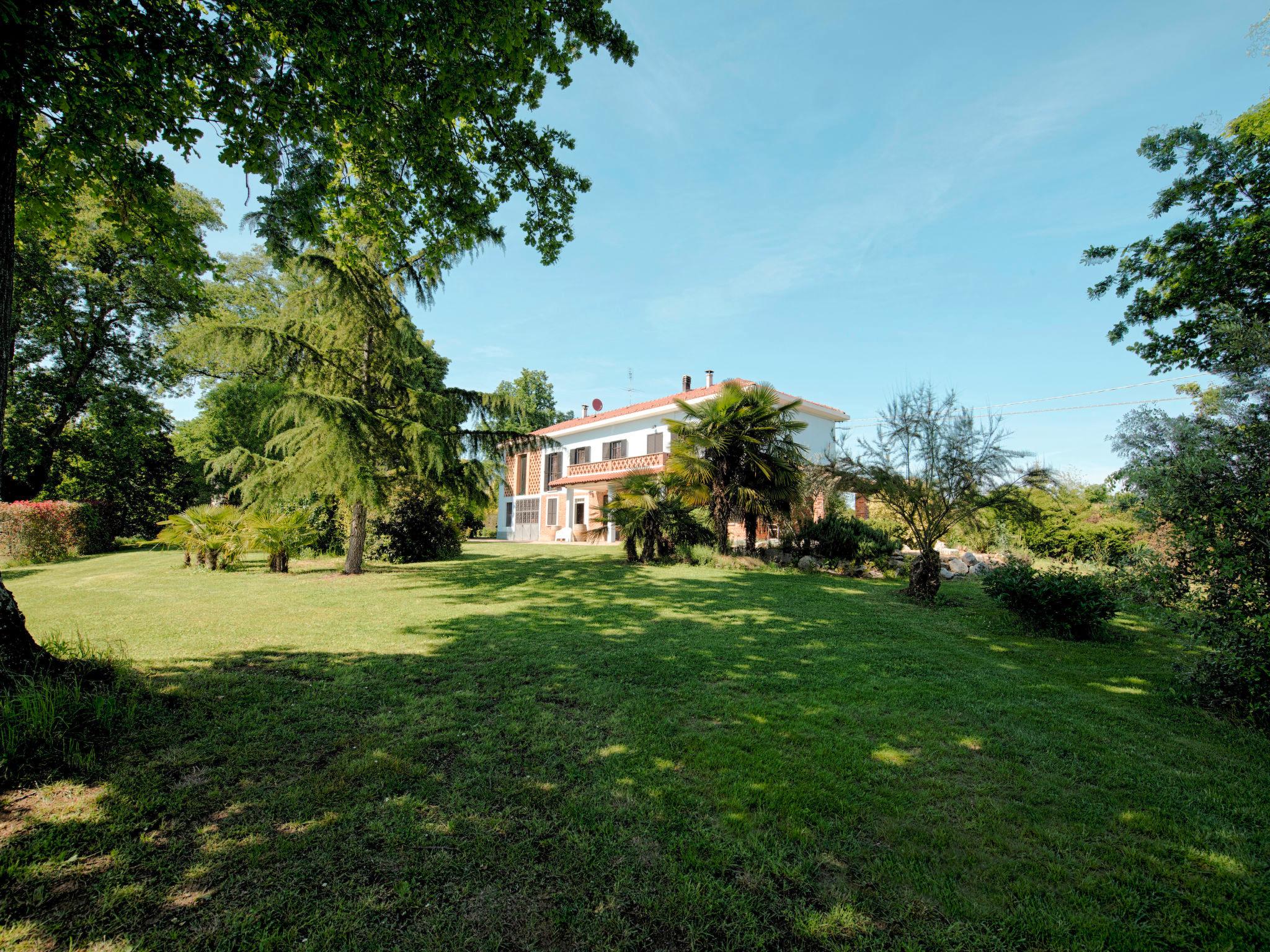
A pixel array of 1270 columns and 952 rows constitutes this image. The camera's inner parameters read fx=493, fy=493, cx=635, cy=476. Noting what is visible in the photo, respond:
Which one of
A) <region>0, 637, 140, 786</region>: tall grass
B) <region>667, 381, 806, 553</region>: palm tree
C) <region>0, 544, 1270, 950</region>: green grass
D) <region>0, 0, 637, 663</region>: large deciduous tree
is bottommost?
<region>0, 544, 1270, 950</region>: green grass

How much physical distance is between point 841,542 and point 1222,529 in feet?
34.6

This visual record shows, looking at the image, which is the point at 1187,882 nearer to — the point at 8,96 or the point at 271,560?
the point at 8,96

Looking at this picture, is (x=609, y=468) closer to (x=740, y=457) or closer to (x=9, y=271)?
(x=740, y=457)

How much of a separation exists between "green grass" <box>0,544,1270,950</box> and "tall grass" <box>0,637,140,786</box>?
0.57ft

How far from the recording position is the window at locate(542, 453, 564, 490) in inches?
1288

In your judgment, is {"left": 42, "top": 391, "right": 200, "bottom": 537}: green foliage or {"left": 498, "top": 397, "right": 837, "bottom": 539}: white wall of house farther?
{"left": 498, "top": 397, "right": 837, "bottom": 539}: white wall of house

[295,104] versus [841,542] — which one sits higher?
[295,104]

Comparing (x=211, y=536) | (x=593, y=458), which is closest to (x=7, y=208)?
(x=211, y=536)

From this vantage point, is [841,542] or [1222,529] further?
[841,542]

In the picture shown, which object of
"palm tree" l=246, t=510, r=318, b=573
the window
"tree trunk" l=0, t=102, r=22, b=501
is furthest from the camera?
the window

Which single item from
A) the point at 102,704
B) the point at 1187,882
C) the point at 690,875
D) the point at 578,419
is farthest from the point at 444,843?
the point at 578,419

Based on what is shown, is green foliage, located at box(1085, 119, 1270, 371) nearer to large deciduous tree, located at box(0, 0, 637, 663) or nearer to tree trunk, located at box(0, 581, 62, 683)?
large deciduous tree, located at box(0, 0, 637, 663)

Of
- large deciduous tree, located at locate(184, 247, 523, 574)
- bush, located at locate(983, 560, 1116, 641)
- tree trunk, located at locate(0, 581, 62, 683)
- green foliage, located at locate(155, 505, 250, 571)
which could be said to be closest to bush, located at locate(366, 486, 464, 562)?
large deciduous tree, located at locate(184, 247, 523, 574)

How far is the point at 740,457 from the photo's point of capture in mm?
14547
